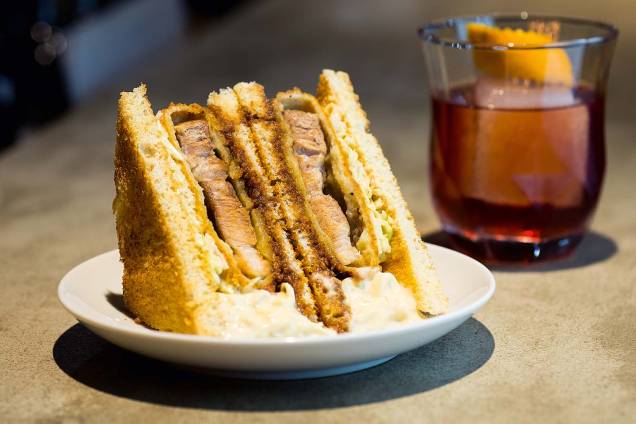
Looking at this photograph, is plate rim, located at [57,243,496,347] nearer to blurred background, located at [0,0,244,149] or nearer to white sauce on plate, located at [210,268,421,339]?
white sauce on plate, located at [210,268,421,339]

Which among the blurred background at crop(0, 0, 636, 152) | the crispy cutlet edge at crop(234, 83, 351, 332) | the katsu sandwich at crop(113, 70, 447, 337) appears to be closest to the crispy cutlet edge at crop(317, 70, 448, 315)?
the katsu sandwich at crop(113, 70, 447, 337)

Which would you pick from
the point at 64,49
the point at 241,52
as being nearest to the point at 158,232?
the point at 241,52

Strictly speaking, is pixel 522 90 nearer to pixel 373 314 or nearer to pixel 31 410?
pixel 373 314

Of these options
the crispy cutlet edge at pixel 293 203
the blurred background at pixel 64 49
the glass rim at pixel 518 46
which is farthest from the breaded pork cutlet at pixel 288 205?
the blurred background at pixel 64 49

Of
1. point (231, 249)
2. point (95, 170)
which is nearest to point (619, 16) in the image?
point (95, 170)

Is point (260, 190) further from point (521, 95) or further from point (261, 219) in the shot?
point (521, 95)

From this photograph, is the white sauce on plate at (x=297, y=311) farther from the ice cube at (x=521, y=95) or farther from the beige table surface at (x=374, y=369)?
the ice cube at (x=521, y=95)
